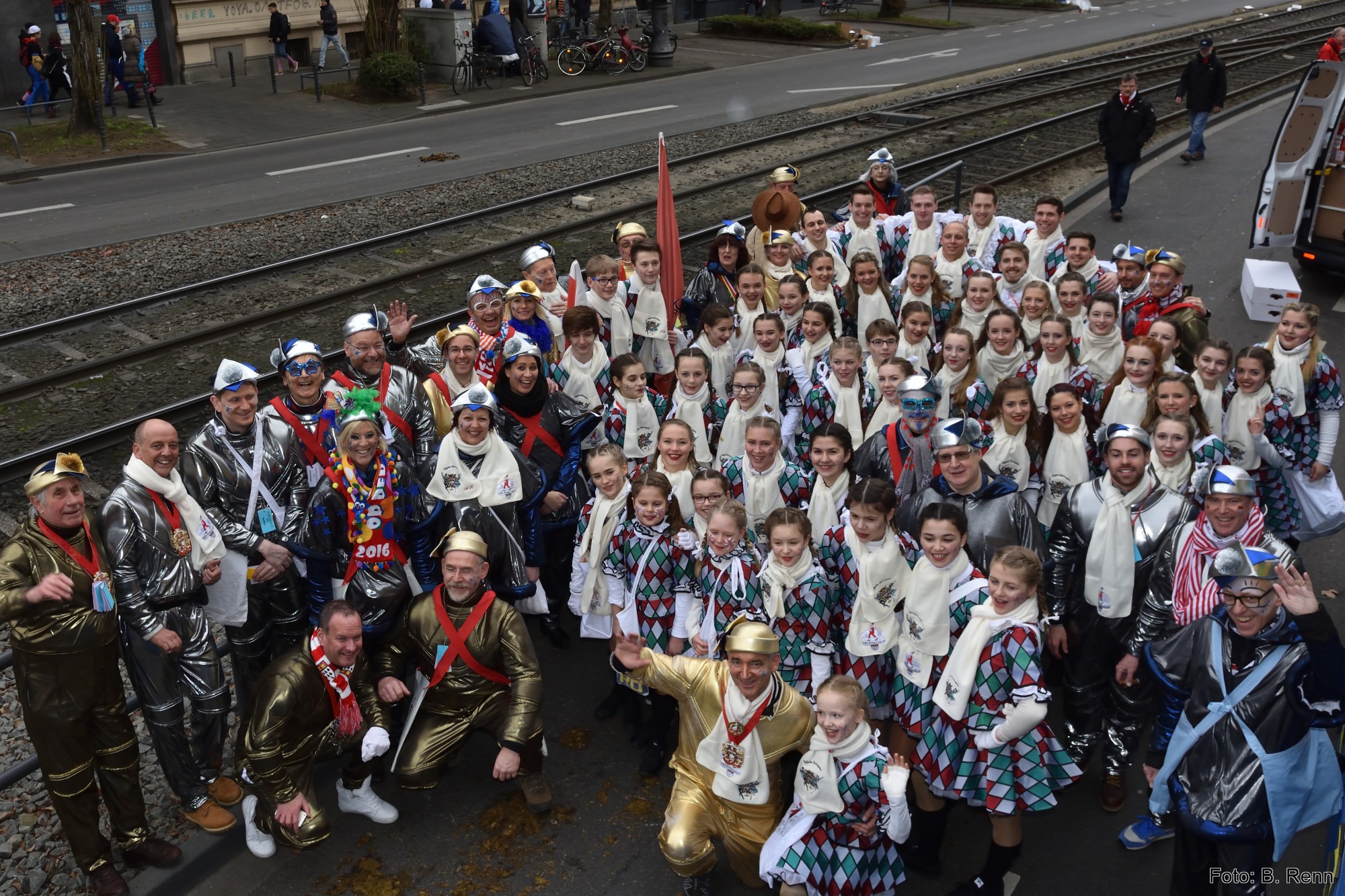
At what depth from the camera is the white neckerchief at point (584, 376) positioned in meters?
7.08

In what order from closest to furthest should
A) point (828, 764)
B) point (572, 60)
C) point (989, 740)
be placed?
point (828, 764)
point (989, 740)
point (572, 60)

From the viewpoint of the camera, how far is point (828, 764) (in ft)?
14.6

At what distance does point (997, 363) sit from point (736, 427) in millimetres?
1780

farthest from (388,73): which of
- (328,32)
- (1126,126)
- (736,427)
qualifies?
(736,427)

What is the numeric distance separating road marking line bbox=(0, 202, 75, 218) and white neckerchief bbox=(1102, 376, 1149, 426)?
51.9ft

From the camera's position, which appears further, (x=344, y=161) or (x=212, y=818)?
(x=344, y=161)

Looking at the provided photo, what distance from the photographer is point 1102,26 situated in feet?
118

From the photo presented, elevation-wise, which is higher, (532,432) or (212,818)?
(532,432)

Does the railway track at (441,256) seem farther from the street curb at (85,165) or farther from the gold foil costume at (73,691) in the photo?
the street curb at (85,165)

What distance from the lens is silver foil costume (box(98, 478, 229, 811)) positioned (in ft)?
16.3

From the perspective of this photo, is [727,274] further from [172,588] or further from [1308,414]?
[172,588]

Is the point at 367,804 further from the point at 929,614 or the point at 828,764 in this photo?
the point at 929,614

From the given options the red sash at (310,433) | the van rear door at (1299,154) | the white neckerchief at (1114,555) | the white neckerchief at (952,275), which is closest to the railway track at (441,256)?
the red sash at (310,433)

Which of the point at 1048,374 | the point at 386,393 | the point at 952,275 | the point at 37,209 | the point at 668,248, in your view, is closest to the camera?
the point at 386,393
